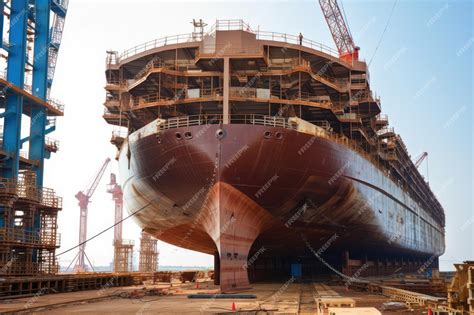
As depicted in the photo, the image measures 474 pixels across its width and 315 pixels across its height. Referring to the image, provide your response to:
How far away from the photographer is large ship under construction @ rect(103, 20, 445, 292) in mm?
18875

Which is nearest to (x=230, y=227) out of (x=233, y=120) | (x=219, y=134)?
(x=219, y=134)

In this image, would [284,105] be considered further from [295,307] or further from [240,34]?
[295,307]

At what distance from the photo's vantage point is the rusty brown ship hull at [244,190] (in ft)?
61.4

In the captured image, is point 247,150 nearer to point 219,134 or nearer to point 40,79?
point 219,134

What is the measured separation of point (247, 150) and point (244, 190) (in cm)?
159

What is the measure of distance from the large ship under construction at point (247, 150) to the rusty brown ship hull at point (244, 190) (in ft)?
0.17

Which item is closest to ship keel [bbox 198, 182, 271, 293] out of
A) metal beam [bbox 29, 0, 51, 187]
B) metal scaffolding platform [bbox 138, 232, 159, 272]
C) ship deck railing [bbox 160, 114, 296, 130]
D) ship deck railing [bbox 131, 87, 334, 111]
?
ship deck railing [bbox 160, 114, 296, 130]

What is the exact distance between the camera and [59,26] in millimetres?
39594

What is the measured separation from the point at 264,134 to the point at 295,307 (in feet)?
22.4

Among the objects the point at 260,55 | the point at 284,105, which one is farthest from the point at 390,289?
the point at 260,55

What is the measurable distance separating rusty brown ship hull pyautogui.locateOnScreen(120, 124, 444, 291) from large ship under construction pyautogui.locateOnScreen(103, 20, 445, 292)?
5cm

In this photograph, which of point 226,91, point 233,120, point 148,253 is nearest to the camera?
point 226,91

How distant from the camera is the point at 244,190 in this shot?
1923 cm

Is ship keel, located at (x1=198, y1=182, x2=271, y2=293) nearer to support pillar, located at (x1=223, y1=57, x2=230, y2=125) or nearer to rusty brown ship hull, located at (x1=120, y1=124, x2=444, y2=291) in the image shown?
rusty brown ship hull, located at (x1=120, y1=124, x2=444, y2=291)
